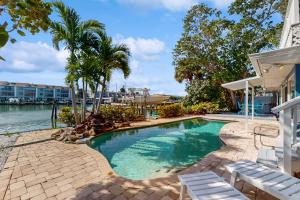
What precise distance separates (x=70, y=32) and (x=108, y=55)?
8.07 ft

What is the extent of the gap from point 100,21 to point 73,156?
7.95 meters

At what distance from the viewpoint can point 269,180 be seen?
3.40 meters

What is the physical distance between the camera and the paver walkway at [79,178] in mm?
4141

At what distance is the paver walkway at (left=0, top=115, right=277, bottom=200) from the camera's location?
4.14 m

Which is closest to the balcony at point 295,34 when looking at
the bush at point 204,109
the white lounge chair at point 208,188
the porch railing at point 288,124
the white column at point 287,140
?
the porch railing at point 288,124

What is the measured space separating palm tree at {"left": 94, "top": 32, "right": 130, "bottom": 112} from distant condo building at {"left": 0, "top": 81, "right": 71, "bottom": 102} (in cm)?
6952

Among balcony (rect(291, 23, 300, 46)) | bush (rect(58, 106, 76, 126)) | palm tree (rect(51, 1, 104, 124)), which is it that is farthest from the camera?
bush (rect(58, 106, 76, 126))

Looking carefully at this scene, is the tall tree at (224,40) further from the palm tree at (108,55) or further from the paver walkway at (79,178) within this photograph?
the paver walkway at (79,178)

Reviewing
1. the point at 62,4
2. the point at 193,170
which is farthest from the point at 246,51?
the point at 193,170

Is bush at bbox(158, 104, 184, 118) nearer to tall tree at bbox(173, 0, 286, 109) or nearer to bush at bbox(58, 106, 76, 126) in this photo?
tall tree at bbox(173, 0, 286, 109)

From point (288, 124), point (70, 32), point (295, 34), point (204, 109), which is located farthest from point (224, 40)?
point (288, 124)

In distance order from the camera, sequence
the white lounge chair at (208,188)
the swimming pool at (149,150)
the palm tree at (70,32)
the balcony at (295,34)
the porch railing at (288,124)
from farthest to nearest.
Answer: the palm tree at (70,32), the balcony at (295,34), the swimming pool at (149,150), the porch railing at (288,124), the white lounge chair at (208,188)

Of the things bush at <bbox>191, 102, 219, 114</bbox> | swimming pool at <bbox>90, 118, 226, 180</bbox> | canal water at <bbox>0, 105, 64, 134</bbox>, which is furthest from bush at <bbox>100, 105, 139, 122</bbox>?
bush at <bbox>191, 102, 219, 114</bbox>

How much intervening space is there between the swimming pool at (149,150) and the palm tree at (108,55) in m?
3.74
